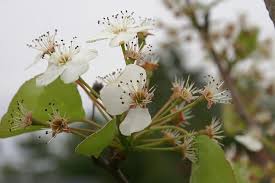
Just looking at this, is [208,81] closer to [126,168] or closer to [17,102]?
[17,102]

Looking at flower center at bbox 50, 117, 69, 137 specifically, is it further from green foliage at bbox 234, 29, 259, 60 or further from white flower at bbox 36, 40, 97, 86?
green foliage at bbox 234, 29, 259, 60

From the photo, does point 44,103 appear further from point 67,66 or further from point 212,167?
point 212,167

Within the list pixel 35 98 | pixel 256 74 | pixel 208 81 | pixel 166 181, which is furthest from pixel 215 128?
pixel 166 181

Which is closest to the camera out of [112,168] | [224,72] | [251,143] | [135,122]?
[135,122]

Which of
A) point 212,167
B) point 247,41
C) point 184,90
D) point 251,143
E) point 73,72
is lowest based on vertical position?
point 251,143

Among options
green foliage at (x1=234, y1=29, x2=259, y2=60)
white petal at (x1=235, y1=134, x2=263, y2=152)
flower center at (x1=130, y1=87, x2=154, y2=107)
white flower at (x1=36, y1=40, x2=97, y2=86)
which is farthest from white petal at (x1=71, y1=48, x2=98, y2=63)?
green foliage at (x1=234, y1=29, x2=259, y2=60)

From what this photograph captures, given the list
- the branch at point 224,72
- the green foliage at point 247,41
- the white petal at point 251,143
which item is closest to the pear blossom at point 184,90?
the white petal at point 251,143

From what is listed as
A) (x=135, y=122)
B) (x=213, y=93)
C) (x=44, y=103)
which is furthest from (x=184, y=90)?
(x=44, y=103)

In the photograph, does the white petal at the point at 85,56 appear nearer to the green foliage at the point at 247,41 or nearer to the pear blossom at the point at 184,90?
the pear blossom at the point at 184,90
